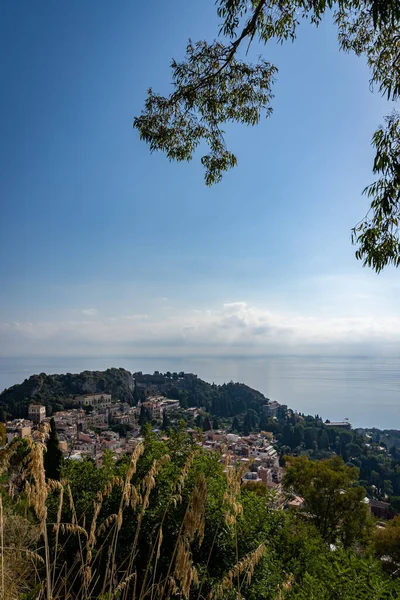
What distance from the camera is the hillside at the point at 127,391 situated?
40.2 meters

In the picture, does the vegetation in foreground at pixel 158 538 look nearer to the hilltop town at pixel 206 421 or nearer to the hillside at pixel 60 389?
the hilltop town at pixel 206 421

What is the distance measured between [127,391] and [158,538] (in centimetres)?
5579

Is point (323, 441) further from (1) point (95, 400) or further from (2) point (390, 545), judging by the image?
(2) point (390, 545)

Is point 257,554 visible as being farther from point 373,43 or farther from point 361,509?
point 361,509

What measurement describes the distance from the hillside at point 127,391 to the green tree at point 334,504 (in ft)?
98.3

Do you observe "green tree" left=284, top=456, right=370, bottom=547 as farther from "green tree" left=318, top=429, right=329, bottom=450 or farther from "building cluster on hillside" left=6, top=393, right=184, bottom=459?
"green tree" left=318, top=429, right=329, bottom=450

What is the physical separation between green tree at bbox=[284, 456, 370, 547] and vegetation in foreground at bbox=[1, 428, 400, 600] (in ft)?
12.9

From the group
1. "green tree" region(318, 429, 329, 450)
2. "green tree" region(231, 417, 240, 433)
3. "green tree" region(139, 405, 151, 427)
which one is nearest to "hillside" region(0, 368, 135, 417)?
"green tree" region(139, 405, 151, 427)

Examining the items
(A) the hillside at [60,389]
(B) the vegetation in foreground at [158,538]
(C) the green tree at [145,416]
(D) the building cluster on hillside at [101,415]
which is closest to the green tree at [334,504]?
(B) the vegetation in foreground at [158,538]

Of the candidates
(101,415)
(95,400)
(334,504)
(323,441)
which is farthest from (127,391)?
(334,504)

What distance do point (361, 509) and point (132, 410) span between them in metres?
40.0

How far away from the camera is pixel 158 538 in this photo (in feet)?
4.08

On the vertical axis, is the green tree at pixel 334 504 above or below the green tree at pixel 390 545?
above

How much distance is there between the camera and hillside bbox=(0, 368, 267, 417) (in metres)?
40.2
